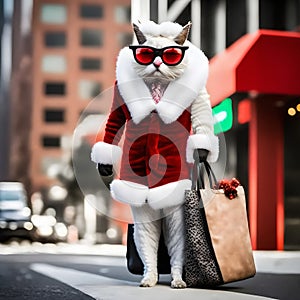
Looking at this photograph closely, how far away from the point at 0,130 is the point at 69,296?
3397 inches

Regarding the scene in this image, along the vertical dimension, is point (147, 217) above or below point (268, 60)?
below

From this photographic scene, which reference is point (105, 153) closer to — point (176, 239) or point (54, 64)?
point (176, 239)

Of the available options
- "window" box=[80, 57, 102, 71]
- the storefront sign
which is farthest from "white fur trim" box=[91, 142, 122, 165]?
"window" box=[80, 57, 102, 71]

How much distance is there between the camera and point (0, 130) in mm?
90188

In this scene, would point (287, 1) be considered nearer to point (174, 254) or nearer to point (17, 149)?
point (174, 254)

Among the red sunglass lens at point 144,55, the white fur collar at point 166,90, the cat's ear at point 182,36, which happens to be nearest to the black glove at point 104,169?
the white fur collar at point 166,90

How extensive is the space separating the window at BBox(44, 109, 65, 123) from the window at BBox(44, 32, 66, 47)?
6286 mm

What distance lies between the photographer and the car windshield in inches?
1058

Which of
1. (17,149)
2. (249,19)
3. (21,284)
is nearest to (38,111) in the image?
(17,149)

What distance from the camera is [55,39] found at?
3039 inches

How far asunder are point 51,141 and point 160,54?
232 ft

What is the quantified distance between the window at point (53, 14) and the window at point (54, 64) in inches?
133

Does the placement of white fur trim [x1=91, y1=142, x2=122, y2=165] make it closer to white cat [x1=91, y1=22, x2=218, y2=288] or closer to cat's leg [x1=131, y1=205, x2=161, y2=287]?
white cat [x1=91, y1=22, x2=218, y2=288]

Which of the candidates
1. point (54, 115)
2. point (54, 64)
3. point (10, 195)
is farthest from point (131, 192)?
point (54, 64)
